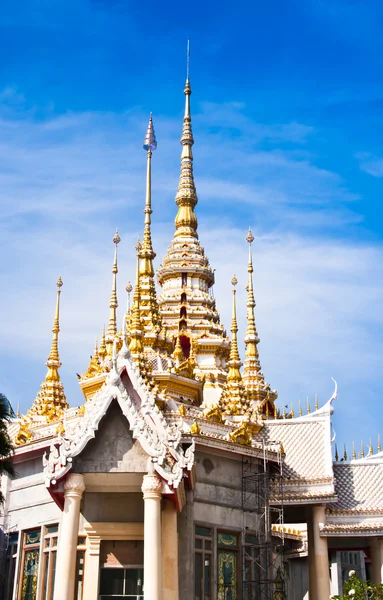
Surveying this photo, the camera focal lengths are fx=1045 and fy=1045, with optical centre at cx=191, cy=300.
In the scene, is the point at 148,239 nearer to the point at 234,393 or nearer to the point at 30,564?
the point at 234,393

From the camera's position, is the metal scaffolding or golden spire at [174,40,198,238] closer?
the metal scaffolding

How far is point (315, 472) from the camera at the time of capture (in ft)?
101

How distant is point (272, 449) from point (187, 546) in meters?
5.16

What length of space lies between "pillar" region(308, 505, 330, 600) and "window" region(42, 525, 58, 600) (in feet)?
24.6

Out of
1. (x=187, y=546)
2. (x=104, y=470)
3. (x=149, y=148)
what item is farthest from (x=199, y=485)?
(x=149, y=148)

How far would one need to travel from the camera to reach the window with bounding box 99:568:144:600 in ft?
86.7

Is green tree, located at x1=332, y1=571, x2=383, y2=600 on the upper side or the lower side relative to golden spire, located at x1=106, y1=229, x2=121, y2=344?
lower

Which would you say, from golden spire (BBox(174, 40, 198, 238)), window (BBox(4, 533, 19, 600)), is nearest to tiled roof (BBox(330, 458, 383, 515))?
window (BBox(4, 533, 19, 600))

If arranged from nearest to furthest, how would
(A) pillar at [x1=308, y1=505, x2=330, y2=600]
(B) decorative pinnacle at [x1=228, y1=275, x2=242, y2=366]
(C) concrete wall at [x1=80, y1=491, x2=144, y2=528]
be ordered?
(C) concrete wall at [x1=80, y1=491, x2=144, y2=528]
(A) pillar at [x1=308, y1=505, x2=330, y2=600]
(B) decorative pinnacle at [x1=228, y1=275, x2=242, y2=366]

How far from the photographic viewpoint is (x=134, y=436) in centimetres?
2492

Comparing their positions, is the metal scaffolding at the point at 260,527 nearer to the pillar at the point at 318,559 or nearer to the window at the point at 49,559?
the pillar at the point at 318,559

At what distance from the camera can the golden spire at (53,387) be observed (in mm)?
53250

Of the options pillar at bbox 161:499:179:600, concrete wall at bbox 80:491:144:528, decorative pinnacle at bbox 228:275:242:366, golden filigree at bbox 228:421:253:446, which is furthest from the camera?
decorative pinnacle at bbox 228:275:242:366

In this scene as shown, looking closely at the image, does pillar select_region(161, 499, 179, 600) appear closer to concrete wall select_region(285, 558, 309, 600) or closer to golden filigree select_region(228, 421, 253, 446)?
Result: golden filigree select_region(228, 421, 253, 446)
